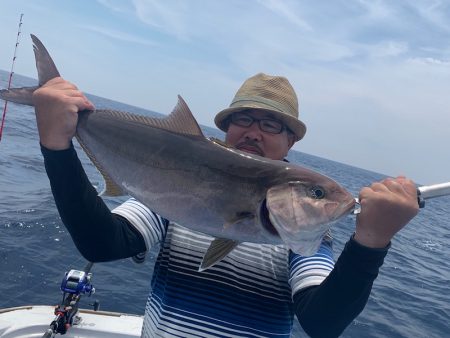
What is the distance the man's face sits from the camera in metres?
3.67

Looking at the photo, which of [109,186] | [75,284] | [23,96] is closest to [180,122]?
[109,186]

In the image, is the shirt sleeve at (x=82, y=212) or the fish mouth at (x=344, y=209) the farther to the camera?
the shirt sleeve at (x=82, y=212)

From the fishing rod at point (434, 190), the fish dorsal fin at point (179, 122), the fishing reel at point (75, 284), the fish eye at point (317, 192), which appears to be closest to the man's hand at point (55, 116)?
the fish dorsal fin at point (179, 122)

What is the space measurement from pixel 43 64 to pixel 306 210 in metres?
2.32

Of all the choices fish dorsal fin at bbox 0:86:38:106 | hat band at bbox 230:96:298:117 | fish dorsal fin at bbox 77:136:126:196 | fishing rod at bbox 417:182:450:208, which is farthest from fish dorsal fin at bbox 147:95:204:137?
fishing rod at bbox 417:182:450:208

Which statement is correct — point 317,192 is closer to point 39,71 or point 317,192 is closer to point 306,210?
point 306,210

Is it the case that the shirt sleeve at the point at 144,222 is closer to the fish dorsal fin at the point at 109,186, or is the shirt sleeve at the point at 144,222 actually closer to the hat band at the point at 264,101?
the fish dorsal fin at the point at 109,186

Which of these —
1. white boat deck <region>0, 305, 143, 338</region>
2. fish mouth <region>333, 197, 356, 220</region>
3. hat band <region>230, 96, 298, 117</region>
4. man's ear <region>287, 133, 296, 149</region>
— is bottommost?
white boat deck <region>0, 305, 143, 338</region>

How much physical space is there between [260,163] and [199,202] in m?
0.54

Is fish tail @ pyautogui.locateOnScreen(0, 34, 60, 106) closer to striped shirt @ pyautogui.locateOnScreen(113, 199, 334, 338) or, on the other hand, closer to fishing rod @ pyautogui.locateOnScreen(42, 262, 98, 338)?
striped shirt @ pyautogui.locateOnScreen(113, 199, 334, 338)

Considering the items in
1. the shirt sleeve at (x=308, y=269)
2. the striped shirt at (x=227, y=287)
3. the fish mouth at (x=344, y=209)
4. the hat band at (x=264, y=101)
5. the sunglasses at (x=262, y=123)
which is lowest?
the striped shirt at (x=227, y=287)

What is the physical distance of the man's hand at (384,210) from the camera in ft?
8.16

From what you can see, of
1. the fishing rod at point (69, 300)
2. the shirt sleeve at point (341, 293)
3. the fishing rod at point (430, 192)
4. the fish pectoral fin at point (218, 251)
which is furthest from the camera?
the fishing rod at point (69, 300)

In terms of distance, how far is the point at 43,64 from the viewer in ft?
10.2
